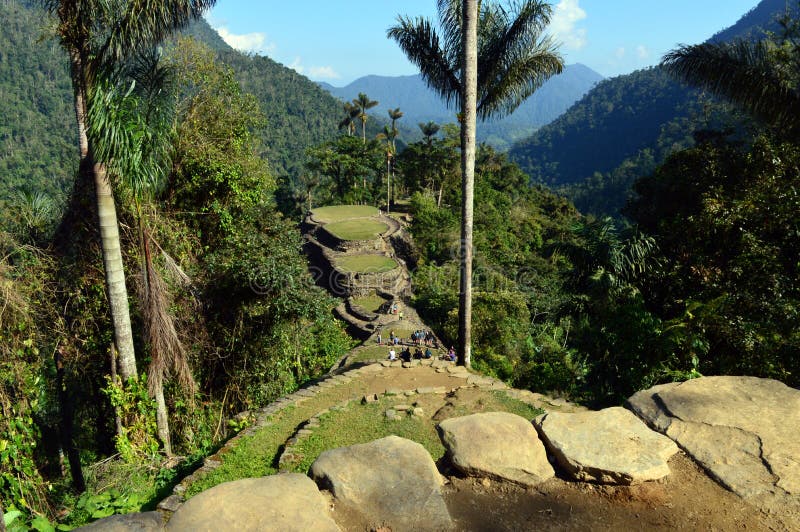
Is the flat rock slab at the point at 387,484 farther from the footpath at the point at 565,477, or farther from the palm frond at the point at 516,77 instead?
the palm frond at the point at 516,77

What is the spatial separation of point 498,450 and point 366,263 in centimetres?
2224

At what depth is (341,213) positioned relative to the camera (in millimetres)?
33688

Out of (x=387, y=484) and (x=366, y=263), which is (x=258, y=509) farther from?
(x=366, y=263)

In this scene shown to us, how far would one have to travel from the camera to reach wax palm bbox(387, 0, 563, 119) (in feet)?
31.3

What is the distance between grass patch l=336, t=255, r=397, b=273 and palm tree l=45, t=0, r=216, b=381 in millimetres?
17911

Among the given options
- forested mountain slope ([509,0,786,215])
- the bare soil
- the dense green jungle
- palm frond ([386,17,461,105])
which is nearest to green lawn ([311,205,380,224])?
the dense green jungle

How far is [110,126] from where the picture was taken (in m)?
6.09

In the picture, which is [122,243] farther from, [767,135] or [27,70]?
[27,70]

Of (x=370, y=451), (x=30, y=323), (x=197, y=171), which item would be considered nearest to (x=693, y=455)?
(x=370, y=451)

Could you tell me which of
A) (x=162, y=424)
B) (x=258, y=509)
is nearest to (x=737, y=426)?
(x=258, y=509)

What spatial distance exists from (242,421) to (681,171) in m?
12.2

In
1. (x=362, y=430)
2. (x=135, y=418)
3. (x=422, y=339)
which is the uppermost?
(x=135, y=418)

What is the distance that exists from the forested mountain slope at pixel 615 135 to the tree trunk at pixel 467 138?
68409 mm

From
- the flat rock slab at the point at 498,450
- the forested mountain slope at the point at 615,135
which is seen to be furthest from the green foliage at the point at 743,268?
the forested mountain slope at the point at 615,135
